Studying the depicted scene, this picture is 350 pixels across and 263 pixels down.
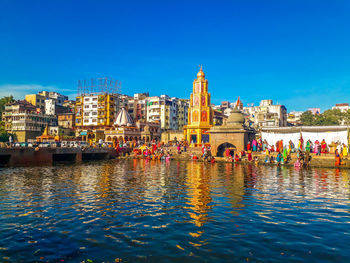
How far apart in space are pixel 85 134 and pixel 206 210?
80.1 metres

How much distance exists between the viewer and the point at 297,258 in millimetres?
7484

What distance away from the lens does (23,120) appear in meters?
83.5

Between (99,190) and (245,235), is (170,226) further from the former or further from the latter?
(99,190)

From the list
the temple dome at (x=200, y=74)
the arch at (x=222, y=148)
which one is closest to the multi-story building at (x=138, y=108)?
the temple dome at (x=200, y=74)

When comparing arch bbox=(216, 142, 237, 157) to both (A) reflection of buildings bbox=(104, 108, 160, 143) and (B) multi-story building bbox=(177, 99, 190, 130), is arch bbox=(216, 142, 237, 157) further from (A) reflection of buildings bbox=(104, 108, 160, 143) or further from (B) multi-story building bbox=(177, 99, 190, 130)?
(B) multi-story building bbox=(177, 99, 190, 130)

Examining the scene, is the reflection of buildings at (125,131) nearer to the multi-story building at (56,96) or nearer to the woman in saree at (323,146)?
the multi-story building at (56,96)

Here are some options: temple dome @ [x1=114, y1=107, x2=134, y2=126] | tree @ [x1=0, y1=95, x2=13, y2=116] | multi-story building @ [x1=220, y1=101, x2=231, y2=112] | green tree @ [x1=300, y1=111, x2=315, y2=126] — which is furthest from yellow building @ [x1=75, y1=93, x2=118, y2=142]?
green tree @ [x1=300, y1=111, x2=315, y2=126]

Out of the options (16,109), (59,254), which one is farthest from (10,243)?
(16,109)

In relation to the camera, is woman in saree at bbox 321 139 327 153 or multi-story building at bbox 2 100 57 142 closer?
woman in saree at bbox 321 139 327 153

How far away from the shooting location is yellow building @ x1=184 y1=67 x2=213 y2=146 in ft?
233

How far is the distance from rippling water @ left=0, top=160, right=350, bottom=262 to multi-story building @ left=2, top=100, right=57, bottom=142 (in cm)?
7580

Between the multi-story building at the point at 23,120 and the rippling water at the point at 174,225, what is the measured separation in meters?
75.8

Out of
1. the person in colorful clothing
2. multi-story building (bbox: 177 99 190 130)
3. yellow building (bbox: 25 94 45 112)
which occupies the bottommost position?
the person in colorful clothing

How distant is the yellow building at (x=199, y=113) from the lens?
233 ft
